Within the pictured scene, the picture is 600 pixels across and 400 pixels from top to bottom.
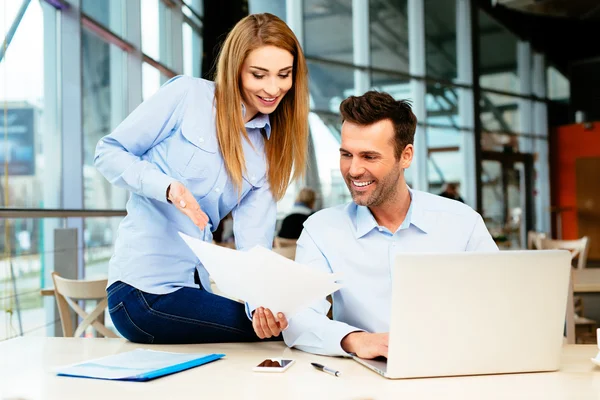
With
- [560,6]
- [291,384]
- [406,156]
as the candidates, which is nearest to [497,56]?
[560,6]

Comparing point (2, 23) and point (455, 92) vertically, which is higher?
point (455, 92)

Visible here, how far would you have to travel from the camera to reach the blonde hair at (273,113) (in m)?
1.65

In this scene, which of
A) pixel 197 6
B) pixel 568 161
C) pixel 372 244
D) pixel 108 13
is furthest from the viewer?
pixel 568 161

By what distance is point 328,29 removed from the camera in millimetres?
9297

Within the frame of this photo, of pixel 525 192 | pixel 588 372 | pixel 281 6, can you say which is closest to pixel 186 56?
pixel 281 6

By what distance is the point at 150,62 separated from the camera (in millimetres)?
6453

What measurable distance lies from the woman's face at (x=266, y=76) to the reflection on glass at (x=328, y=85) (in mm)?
7406

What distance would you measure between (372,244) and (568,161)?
1324cm

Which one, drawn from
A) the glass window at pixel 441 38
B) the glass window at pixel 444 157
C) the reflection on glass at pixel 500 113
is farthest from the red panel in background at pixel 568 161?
the glass window at pixel 441 38

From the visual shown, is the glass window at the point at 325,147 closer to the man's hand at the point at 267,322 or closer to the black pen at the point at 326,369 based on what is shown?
the man's hand at the point at 267,322

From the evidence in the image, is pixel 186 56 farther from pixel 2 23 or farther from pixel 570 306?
pixel 570 306

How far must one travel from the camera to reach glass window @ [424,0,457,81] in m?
10.4

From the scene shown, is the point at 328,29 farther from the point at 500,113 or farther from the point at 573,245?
the point at 573,245

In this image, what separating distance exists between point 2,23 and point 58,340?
328 cm
